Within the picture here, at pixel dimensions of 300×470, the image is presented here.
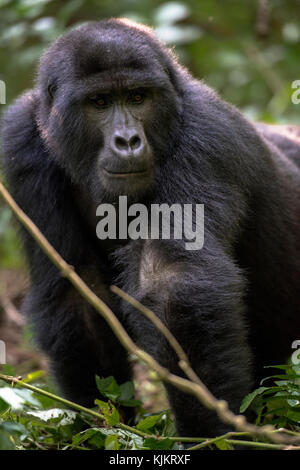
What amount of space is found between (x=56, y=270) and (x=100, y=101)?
46.1 inches

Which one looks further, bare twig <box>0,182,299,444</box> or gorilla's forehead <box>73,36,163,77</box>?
gorilla's forehead <box>73,36,163,77</box>

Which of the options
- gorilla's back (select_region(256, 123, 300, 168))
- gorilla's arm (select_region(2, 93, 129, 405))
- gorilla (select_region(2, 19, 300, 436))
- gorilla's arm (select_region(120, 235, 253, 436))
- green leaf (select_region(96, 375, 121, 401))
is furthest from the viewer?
gorilla's back (select_region(256, 123, 300, 168))

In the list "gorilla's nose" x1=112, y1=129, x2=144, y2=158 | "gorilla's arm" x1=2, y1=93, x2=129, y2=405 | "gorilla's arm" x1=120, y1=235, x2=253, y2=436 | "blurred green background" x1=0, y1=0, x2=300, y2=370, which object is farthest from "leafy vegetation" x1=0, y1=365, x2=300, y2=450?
"blurred green background" x1=0, y1=0, x2=300, y2=370

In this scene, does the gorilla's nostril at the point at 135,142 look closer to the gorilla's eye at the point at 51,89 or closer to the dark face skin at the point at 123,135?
the dark face skin at the point at 123,135

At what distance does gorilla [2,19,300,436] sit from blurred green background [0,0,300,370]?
3298mm

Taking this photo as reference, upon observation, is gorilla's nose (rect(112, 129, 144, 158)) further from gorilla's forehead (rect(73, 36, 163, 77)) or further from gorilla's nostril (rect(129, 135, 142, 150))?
gorilla's forehead (rect(73, 36, 163, 77))

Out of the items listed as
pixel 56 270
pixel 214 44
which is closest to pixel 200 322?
pixel 56 270

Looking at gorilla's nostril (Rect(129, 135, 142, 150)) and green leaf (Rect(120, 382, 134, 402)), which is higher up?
gorilla's nostril (Rect(129, 135, 142, 150))

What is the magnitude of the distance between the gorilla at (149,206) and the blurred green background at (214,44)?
330cm

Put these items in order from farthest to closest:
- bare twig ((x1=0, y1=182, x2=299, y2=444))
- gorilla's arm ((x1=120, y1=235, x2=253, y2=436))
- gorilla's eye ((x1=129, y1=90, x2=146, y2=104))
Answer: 1. gorilla's eye ((x1=129, y1=90, x2=146, y2=104))
2. gorilla's arm ((x1=120, y1=235, x2=253, y2=436))
3. bare twig ((x1=0, y1=182, x2=299, y2=444))

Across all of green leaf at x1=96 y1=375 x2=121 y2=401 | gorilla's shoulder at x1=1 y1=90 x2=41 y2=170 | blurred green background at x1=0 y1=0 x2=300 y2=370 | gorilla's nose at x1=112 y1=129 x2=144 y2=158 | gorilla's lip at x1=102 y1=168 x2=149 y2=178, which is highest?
blurred green background at x1=0 y1=0 x2=300 y2=370

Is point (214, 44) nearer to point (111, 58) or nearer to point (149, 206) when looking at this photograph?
point (111, 58)

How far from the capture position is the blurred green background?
862cm

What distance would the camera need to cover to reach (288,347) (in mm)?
5520
